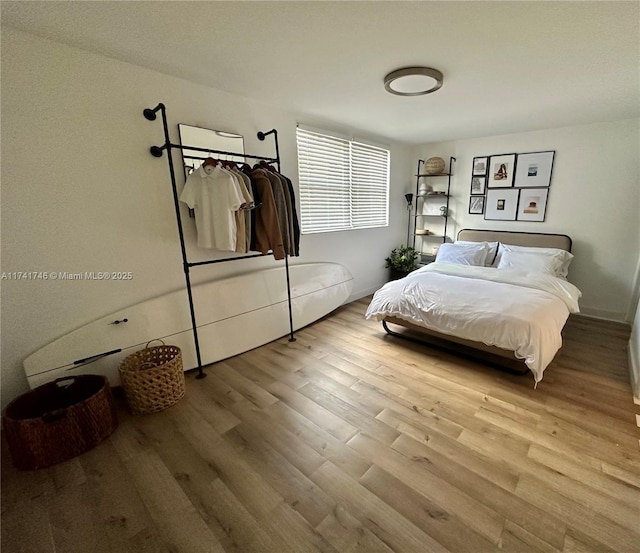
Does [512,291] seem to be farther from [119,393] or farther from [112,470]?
[119,393]

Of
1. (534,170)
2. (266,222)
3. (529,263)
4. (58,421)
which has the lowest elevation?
(58,421)

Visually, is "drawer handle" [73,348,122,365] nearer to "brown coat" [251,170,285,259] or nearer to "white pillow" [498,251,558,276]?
"brown coat" [251,170,285,259]

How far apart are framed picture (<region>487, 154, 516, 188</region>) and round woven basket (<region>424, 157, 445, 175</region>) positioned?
0.64 meters

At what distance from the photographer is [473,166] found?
4137mm

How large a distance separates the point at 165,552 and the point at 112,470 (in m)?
0.64

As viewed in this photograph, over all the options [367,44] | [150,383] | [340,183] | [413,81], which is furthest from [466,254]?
[150,383]

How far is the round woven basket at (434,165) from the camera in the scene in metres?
4.30

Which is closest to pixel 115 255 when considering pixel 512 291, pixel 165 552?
pixel 165 552

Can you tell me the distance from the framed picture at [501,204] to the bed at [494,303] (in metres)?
A: 0.41

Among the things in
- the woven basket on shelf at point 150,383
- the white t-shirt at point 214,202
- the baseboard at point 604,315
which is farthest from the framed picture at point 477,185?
the woven basket on shelf at point 150,383

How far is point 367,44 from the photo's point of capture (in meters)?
1.68

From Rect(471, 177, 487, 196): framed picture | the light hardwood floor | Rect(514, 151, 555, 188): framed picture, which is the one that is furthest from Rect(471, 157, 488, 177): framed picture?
the light hardwood floor

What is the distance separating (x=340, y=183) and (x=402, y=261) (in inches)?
67.3

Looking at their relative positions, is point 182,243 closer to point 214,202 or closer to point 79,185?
point 214,202
